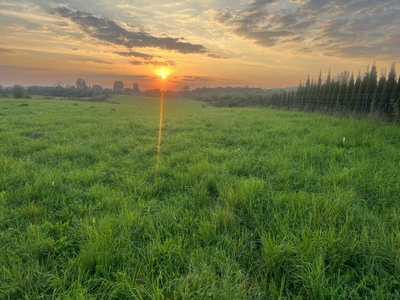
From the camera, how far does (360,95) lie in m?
18.0

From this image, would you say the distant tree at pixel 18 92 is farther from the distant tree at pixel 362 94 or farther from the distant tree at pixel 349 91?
the distant tree at pixel 362 94

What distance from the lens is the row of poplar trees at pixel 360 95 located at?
14.7 meters

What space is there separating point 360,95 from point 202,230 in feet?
68.1

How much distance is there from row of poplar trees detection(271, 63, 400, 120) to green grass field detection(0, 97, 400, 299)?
40.7ft

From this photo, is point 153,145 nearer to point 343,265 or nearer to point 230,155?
point 230,155

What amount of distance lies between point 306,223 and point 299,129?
725cm

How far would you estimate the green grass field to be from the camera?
1.89 m

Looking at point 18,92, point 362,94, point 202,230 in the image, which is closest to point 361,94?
point 362,94

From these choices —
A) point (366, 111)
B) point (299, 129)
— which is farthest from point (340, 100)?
point (299, 129)

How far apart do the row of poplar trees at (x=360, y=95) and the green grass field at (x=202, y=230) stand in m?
12.4

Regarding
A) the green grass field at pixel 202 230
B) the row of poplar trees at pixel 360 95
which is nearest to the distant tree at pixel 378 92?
the row of poplar trees at pixel 360 95

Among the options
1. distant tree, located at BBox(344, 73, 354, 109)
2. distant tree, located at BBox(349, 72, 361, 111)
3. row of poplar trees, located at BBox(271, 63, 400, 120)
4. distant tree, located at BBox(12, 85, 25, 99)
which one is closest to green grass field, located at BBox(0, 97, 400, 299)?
row of poplar trees, located at BBox(271, 63, 400, 120)

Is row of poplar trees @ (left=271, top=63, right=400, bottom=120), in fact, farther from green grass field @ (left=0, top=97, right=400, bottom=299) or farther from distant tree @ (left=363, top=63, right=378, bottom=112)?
green grass field @ (left=0, top=97, right=400, bottom=299)

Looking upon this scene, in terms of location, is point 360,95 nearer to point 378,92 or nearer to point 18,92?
point 378,92
